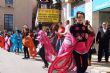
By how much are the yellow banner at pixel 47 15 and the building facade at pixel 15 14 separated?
1034 inches

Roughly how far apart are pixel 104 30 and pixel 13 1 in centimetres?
3959

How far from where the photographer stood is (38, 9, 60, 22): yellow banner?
2659cm

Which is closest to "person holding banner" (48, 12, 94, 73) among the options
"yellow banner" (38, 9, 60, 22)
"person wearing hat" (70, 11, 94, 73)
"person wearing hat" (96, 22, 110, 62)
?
"person wearing hat" (70, 11, 94, 73)

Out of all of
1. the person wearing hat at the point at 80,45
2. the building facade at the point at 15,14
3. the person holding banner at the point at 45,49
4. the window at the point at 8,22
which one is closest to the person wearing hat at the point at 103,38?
the person holding banner at the point at 45,49

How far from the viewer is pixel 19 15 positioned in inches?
2138

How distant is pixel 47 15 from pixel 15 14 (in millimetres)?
28000

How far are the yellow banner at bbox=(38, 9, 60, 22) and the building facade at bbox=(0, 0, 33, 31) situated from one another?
A: 26.3 metres

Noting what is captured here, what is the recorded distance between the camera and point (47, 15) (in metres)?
26.7

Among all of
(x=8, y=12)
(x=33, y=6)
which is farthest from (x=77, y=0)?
(x=33, y=6)

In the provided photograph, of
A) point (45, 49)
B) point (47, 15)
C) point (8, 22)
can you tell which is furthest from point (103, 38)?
point (8, 22)

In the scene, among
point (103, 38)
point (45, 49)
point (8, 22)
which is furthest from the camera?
point (8, 22)

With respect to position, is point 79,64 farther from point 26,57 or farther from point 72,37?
point 26,57

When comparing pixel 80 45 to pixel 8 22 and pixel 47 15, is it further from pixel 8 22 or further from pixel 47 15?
pixel 8 22

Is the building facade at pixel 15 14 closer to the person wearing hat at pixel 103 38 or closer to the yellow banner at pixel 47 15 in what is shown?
the yellow banner at pixel 47 15
